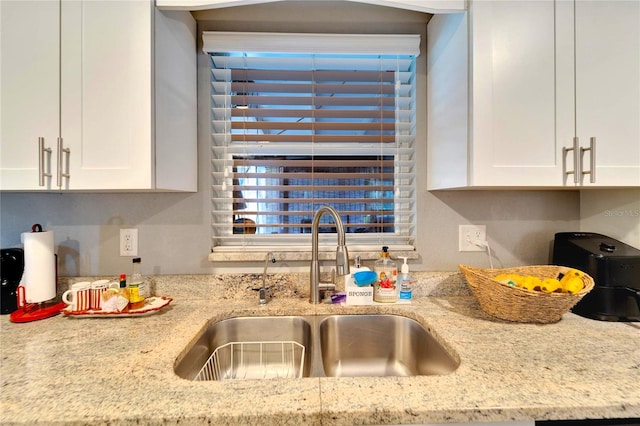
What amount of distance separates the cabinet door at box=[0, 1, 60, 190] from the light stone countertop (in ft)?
1.79

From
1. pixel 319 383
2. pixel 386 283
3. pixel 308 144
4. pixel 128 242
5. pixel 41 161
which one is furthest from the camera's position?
pixel 308 144

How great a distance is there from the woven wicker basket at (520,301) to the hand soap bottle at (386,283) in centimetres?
27

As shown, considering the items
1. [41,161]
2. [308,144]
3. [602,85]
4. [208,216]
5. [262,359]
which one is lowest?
[262,359]

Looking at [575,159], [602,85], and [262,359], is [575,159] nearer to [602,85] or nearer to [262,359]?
[602,85]

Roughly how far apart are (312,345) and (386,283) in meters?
0.37

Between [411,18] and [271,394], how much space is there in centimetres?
154

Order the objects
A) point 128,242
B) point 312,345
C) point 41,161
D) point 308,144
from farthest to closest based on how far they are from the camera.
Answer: point 308,144 → point 128,242 → point 312,345 → point 41,161

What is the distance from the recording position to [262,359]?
1.12 m

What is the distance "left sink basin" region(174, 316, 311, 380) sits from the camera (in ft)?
3.57

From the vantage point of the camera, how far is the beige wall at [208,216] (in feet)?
4.15

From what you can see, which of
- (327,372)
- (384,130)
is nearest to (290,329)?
(327,372)

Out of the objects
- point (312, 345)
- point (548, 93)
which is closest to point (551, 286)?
point (548, 93)

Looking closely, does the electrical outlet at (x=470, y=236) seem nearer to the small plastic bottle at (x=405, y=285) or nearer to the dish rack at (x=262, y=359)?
the small plastic bottle at (x=405, y=285)

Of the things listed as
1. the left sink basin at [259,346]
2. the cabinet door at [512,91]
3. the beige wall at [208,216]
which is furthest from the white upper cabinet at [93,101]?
the cabinet door at [512,91]
